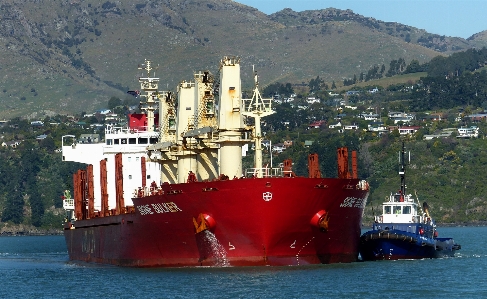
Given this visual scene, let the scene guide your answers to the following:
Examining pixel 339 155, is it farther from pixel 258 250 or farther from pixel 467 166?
pixel 467 166

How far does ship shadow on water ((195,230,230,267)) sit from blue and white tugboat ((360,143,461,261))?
1237 centimetres

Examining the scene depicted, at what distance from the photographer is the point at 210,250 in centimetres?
6069

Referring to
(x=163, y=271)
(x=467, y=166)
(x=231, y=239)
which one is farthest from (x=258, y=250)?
(x=467, y=166)

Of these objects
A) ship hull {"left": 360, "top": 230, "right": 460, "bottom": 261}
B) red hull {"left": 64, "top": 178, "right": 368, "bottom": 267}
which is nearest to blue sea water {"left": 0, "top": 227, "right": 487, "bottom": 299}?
red hull {"left": 64, "top": 178, "right": 368, "bottom": 267}

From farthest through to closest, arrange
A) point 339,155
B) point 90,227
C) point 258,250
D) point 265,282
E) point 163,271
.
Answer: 1. point 90,227
2. point 339,155
3. point 163,271
4. point 258,250
5. point 265,282

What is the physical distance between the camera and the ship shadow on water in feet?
197

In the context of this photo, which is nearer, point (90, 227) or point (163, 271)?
point (163, 271)

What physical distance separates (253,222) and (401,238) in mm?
13922

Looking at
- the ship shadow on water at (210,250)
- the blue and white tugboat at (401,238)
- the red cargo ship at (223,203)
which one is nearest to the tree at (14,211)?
the red cargo ship at (223,203)

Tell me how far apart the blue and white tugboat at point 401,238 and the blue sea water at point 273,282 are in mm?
1076

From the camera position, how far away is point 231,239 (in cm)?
5947

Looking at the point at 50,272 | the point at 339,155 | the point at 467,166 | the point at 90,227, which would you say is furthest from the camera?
the point at 467,166

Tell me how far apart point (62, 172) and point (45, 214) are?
990 centimetres

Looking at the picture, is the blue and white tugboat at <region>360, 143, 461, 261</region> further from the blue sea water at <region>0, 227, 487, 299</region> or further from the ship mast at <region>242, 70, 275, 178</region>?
the ship mast at <region>242, 70, 275, 178</region>
